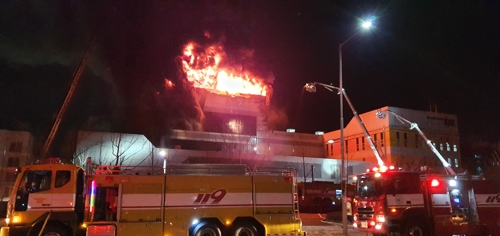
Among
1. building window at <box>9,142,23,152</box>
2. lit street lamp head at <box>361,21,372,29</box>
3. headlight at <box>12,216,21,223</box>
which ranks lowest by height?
headlight at <box>12,216,21,223</box>

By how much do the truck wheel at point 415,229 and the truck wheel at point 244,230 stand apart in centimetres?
598

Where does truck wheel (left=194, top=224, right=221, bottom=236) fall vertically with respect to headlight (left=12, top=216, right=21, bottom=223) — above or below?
below

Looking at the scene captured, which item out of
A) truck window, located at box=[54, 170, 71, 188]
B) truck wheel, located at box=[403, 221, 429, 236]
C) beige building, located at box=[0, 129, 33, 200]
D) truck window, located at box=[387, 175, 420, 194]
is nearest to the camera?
truck window, located at box=[54, 170, 71, 188]

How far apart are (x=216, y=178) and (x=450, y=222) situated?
9.45m

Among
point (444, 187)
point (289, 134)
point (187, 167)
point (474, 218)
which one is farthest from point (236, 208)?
point (289, 134)

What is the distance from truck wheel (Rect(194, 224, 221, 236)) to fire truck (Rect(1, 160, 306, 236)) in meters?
0.02

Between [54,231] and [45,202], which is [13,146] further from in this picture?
[54,231]

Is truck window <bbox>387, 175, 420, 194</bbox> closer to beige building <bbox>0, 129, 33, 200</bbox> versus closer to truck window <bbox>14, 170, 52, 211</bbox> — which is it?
truck window <bbox>14, 170, 52, 211</bbox>

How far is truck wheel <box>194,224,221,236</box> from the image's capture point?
481 inches

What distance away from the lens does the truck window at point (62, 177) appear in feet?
41.0

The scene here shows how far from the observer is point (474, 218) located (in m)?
15.1

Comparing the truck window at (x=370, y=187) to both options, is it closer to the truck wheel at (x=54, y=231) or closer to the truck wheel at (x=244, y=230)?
the truck wheel at (x=244, y=230)

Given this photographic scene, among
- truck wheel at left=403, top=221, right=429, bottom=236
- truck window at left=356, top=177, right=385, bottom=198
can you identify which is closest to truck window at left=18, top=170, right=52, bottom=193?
truck window at left=356, top=177, right=385, bottom=198

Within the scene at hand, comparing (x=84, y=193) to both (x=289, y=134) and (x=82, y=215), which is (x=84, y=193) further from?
(x=289, y=134)
